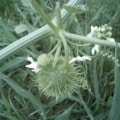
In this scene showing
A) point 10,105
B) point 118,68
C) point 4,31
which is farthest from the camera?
point 4,31

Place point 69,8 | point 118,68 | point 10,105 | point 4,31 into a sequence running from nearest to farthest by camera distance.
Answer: point 69,8, point 118,68, point 10,105, point 4,31

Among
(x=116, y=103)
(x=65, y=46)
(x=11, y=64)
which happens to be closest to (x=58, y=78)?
(x=65, y=46)

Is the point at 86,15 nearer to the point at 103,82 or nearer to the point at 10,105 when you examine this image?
the point at 103,82

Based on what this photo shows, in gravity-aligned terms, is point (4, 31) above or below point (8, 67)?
above

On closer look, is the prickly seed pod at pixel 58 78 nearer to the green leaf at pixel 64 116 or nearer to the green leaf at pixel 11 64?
the green leaf at pixel 64 116

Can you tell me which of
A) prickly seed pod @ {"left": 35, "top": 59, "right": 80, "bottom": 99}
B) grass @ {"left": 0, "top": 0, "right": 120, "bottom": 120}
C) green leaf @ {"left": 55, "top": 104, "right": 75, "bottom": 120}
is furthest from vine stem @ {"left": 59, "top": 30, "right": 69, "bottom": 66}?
green leaf @ {"left": 55, "top": 104, "right": 75, "bottom": 120}

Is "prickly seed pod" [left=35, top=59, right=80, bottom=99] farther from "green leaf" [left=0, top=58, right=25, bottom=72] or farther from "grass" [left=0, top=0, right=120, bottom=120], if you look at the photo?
"green leaf" [left=0, top=58, right=25, bottom=72]

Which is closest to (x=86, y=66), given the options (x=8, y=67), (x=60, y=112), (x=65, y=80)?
(x=60, y=112)

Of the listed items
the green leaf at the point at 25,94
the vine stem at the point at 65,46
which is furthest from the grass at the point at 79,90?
the vine stem at the point at 65,46

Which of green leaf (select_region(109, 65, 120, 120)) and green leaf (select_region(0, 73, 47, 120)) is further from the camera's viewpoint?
green leaf (select_region(0, 73, 47, 120))
